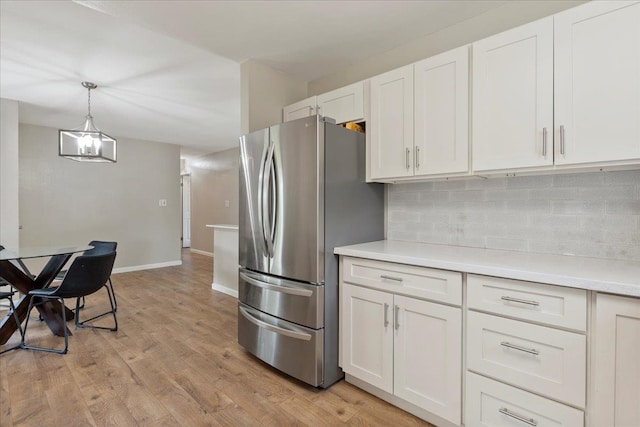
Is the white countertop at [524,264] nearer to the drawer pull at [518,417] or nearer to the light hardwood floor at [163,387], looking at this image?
the drawer pull at [518,417]

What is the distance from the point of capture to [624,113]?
1339 millimetres

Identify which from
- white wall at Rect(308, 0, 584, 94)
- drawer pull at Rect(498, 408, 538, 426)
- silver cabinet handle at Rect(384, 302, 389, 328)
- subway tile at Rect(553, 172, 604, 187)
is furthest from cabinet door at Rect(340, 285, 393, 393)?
white wall at Rect(308, 0, 584, 94)

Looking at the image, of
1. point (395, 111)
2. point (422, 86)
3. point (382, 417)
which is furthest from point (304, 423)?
point (422, 86)

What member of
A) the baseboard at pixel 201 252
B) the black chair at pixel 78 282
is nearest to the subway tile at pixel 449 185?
the black chair at pixel 78 282

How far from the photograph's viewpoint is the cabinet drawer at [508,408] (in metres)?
1.27

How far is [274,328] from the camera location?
2.14 meters

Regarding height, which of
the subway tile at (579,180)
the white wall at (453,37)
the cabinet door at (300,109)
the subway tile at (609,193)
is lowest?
the subway tile at (609,193)

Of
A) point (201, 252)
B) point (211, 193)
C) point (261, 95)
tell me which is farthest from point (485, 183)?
point (201, 252)

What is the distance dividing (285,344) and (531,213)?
70.1 inches

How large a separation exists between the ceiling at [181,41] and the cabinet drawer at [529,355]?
194cm

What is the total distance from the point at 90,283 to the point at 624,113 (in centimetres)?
378

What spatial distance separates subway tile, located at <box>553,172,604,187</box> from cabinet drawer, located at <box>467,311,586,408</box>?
89 centimetres

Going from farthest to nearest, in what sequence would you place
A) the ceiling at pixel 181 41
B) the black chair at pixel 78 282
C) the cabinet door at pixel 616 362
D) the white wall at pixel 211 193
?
the white wall at pixel 211 193
the black chair at pixel 78 282
the ceiling at pixel 181 41
the cabinet door at pixel 616 362

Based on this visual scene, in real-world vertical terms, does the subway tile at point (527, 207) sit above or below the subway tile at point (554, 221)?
above
